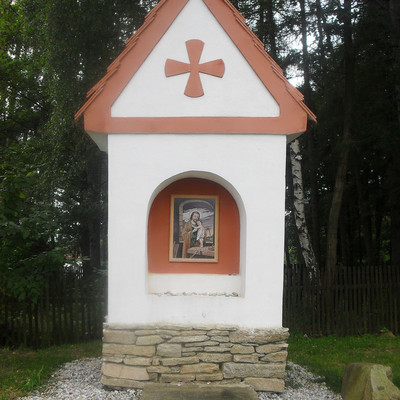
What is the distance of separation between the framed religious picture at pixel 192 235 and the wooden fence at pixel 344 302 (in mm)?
3687

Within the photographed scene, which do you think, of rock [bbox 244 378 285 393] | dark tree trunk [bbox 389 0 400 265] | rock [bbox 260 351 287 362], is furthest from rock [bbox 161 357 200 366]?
dark tree trunk [bbox 389 0 400 265]

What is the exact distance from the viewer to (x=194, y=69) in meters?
5.82

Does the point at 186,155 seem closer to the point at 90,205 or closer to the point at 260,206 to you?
the point at 260,206

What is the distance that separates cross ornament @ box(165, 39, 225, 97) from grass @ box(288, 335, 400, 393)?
4.04 metres

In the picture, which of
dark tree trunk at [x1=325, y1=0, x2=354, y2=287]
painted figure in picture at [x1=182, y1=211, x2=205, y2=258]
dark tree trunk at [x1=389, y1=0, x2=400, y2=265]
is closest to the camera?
painted figure in picture at [x1=182, y1=211, x2=205, y2=258]

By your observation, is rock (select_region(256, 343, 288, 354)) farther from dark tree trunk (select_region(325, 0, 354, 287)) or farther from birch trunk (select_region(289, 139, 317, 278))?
dark tree trunk (select_region(325, 0, 354, 287))

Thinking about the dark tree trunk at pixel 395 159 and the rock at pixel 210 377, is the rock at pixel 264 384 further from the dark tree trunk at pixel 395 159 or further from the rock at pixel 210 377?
the dark tree trunk at pixel 395 159

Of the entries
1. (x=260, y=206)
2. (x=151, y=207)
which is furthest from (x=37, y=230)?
(x=260, y=206)

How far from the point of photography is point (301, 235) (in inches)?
416

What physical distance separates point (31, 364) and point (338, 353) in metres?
4.94

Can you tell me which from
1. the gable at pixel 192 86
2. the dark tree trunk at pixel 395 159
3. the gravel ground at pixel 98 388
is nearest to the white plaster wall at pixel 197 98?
the gable at pixel 192 86

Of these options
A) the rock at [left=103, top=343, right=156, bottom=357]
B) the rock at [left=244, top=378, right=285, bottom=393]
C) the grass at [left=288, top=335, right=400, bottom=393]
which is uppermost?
the rock at [left=103, top=343, right=156, bottom=357]

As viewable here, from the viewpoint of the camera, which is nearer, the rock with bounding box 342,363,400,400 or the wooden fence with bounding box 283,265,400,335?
the rock with bounding box 342,363,400,400

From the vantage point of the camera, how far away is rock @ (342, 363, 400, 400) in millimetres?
4840
